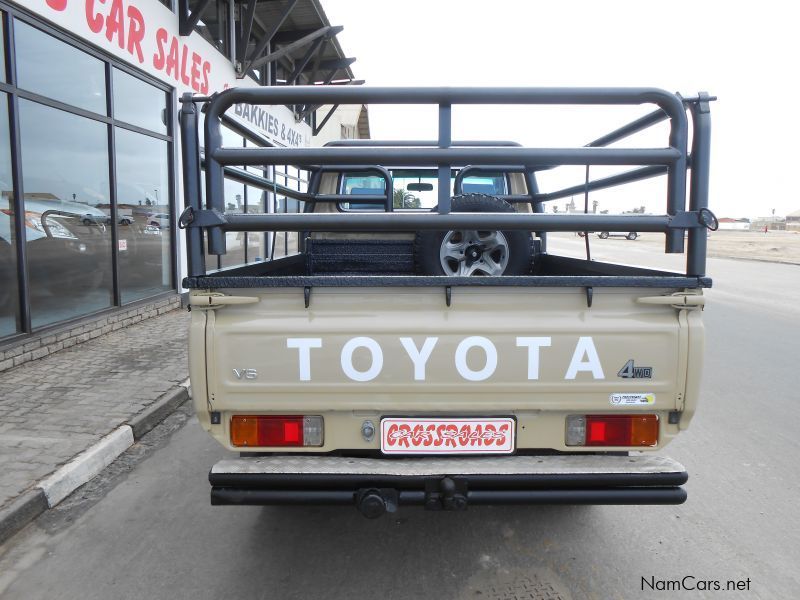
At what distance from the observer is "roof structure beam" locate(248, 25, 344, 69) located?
12.5 meters

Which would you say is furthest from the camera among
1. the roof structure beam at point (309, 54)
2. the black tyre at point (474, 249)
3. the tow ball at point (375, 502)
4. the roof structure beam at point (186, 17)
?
the roof structure beam at point (309, 54)

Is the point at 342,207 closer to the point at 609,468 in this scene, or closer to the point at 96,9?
the point at 609,468

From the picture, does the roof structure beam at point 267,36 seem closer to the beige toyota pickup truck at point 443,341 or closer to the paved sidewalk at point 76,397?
the paved sidewalk at point 76,397

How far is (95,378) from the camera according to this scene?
18.7 ft

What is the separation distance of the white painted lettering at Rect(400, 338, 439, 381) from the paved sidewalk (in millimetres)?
2414

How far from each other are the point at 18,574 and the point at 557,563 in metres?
2.60

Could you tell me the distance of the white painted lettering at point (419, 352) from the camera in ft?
8.00

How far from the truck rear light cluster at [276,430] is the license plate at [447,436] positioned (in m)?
0.31

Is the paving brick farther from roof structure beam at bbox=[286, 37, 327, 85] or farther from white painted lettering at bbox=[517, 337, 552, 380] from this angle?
roof structure beam at bbox=[286, 37, 327, 85]

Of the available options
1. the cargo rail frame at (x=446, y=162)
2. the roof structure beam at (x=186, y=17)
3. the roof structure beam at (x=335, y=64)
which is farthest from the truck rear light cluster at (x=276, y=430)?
the roof structure beam at (x=335, y=64)

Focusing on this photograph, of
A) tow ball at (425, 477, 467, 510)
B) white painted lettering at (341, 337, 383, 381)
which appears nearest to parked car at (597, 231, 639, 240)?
white painted lettering at (341, 337, 383, 381)

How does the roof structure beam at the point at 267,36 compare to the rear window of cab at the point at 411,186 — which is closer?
the rear window of cab at the point at 411,186

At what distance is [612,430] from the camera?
2.57 metres

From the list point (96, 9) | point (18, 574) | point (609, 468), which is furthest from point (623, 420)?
point (96, 9)
